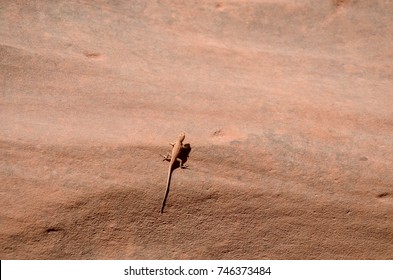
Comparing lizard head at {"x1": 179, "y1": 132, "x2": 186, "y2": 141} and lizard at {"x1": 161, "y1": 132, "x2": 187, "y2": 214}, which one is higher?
lizard head at {"x1": 179, "y1": 132, "x2": 186, "y2": 141}

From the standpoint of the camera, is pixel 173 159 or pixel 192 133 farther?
pixel 192 133

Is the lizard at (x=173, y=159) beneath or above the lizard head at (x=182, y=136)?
beneath

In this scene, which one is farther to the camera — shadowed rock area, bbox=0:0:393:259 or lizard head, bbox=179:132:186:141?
lizard head, bbox=179:132:186:141

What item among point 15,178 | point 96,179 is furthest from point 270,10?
point 15,178

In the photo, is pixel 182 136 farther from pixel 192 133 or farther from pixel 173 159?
pixel 173 159

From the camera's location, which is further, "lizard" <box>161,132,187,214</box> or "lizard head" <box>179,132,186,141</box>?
"lizard head" <box>179,132,186,141</box>

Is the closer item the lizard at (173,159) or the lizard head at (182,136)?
the lizard at (173,159)

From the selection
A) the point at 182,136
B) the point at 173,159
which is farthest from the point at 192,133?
the point at 173,159

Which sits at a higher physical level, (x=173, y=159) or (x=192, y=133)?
(x=192, y=133)
